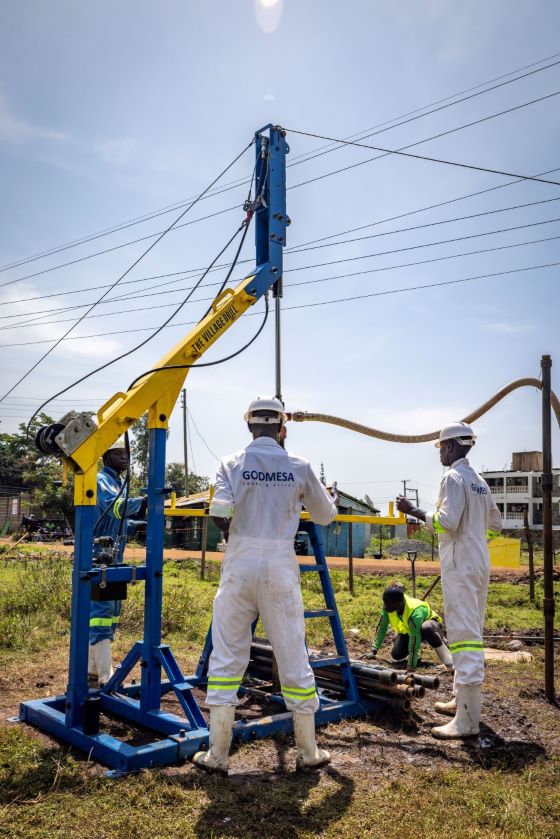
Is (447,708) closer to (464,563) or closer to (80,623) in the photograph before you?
(464,563)

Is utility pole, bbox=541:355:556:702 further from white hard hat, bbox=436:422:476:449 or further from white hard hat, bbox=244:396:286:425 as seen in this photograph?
white hard hat, bbox=244:396:286:425

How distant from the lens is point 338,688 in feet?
19.1

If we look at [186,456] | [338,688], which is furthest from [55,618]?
[186,456]

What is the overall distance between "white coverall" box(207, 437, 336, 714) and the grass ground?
0.53m

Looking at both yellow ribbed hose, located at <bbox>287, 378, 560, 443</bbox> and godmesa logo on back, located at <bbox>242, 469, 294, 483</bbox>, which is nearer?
godmesa logo on back, located at <bbox>242, 469, 294, 483</bbox>

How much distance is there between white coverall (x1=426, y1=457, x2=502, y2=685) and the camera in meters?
5.19

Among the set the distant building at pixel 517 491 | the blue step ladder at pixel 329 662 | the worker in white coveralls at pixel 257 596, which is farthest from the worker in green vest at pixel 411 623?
the distant building at pixel 517 491

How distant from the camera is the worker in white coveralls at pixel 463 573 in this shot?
5133 millimetres

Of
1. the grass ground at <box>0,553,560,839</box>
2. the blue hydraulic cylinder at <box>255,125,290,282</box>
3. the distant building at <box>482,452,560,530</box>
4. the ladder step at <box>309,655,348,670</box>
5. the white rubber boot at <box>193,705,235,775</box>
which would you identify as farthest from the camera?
the distant building at <box>482,452,560,530</box>

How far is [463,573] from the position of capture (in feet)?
17.4

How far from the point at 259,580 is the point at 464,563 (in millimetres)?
1952

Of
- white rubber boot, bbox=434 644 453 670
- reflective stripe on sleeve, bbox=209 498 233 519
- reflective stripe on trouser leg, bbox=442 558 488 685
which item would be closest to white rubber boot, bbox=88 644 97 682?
reflective stripe on sleeve, bbox=209 498 233 519

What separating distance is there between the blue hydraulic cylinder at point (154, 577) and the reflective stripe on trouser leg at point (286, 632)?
107cm

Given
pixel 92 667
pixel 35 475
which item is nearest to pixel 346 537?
pixel 35 475
